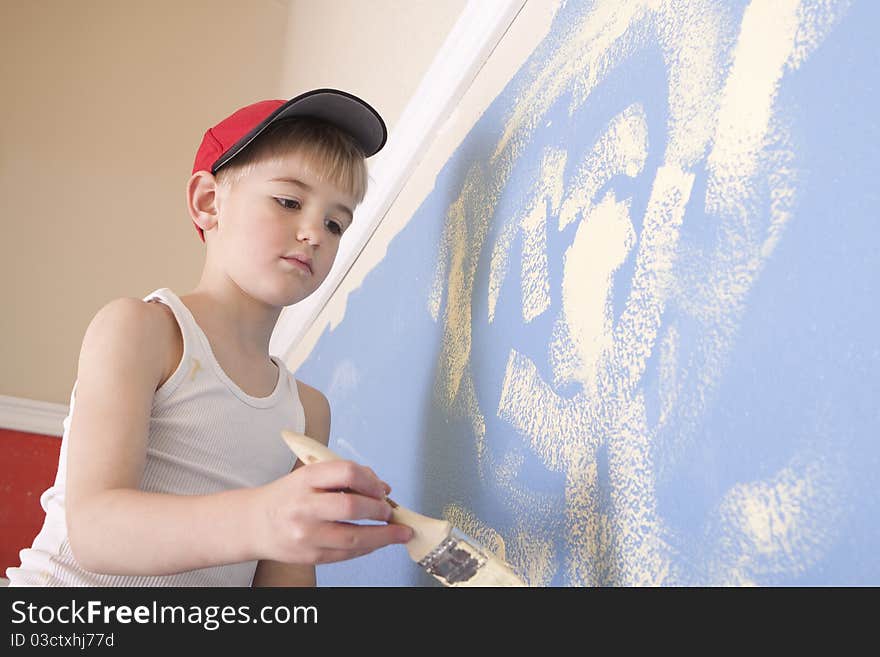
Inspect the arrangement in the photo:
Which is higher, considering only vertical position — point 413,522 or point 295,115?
point 295,115

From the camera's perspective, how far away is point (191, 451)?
2.62 ft

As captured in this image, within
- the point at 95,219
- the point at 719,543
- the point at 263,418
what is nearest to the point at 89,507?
the point at 263,418

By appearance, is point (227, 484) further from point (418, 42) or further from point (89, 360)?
point (418, 42)

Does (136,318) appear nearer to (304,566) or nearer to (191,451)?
(191,451)

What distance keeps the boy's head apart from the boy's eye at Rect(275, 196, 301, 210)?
38mm

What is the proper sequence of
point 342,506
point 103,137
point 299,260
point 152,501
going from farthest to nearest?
point 103,137, point 299,260, point 152,501, point 342,506

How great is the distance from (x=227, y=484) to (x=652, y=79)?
1.66ft

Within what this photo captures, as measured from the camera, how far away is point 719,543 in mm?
458

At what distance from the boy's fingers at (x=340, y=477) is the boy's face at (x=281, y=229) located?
0.38m

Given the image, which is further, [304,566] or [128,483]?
[304,566]

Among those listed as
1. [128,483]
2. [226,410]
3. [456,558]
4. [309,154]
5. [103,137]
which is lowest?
[456,558]

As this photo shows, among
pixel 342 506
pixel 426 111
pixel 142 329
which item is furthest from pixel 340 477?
pixel 426 111

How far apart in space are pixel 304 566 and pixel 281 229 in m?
0.35
